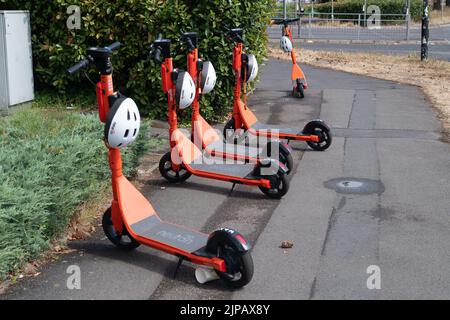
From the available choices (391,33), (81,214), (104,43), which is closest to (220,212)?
(81,214)

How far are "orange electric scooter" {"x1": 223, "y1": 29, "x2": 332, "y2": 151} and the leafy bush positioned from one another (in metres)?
2.51

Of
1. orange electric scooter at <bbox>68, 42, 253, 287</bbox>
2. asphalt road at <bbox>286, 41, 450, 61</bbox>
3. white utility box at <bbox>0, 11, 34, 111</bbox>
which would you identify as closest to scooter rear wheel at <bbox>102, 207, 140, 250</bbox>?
orange electric scooter at <bbox>68, 42, 253, 287</bbox>

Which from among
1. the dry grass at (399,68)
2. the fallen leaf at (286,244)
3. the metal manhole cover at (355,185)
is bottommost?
the fallen leaf at (286,244)

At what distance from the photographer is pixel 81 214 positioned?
6055 mm

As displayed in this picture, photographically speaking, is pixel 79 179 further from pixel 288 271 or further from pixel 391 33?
pixel 391 33

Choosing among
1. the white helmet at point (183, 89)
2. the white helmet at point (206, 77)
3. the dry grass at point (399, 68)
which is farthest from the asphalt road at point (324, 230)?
the dry grass at point (399, 68)

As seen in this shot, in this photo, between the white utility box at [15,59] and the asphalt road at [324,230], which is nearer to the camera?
the asphalt road at [324,230]

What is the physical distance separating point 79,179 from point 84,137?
724 mm

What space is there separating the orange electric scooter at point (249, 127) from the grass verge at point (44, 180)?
2401 mm

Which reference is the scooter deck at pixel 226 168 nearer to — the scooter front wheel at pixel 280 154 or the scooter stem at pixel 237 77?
the scooter front wheel at pixel 280 154

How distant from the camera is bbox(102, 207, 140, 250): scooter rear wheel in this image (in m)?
5.46

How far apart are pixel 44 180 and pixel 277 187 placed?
2.59m

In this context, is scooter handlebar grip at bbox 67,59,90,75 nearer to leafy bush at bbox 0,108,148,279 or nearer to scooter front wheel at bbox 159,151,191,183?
leafy bush at bbox 0,108,148,279

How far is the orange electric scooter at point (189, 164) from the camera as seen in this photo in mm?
6949
